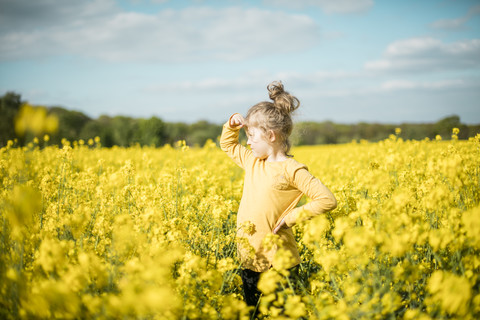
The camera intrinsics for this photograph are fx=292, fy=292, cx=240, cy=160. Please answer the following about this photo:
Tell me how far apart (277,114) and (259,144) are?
26 cm

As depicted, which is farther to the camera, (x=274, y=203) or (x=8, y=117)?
(x=8, y=117)

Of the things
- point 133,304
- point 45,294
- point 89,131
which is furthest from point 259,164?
point 89,131

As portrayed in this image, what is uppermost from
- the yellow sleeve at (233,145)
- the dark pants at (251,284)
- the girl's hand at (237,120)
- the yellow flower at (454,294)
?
the girl's hand at (237,120)

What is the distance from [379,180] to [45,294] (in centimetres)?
187

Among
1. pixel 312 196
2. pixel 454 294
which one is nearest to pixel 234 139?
pixel 312 196

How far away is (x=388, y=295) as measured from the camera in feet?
5.16

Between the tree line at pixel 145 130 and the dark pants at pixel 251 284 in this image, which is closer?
the dark pants at pixel 251 284

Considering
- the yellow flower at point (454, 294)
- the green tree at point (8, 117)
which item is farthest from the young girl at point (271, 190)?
the green tree at point (8, 117)

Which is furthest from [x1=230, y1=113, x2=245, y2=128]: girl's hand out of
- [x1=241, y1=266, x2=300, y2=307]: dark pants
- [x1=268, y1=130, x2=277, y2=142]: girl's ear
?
[x1=241, y1=266, x2=300, y2=307]: dark pants

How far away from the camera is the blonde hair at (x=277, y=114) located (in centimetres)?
220

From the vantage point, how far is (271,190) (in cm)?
214

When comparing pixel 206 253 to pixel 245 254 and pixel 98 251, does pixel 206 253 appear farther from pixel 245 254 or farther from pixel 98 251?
pixel 98 251

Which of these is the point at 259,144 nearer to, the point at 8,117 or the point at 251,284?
the point at 251,284

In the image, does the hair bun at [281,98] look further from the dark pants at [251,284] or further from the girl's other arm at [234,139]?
the dark pants at [251,284]
